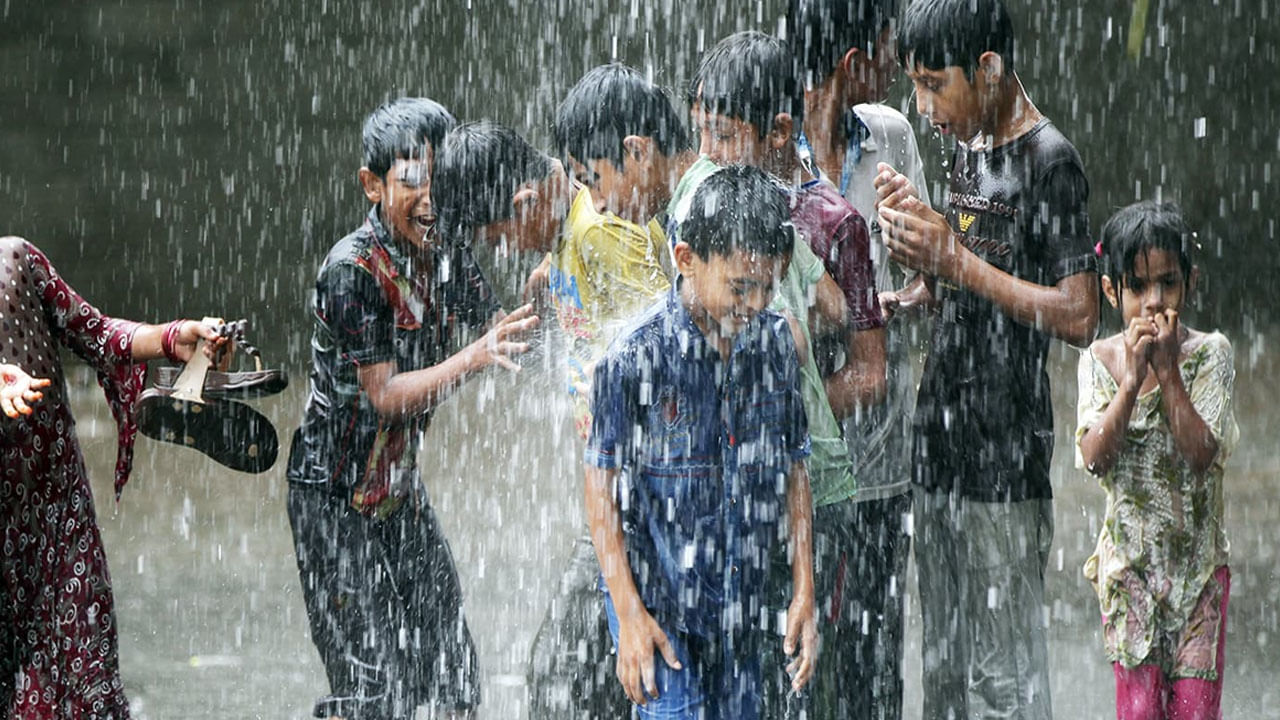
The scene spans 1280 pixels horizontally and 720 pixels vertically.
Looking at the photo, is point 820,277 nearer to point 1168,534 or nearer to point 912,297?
point 912,297

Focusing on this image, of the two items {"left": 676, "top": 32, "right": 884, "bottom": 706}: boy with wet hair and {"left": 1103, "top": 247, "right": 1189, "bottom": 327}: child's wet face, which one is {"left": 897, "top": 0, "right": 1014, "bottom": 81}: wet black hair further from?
{"left": 1103, "top": 247, "right": 1189, "bottom": 327}: child's wet face

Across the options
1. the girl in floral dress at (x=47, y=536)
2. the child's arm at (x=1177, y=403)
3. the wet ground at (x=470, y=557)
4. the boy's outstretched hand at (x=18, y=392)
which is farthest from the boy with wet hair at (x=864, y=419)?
the boy's outstretched hand at (x=18, y=392)

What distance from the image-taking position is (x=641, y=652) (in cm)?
294

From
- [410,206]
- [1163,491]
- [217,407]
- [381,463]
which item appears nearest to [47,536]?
[217,407]

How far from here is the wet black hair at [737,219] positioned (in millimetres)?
2936

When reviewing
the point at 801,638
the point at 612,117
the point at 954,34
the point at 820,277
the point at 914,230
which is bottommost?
the point at 801,638

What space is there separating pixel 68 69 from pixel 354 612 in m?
5.46

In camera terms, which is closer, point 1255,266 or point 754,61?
point 754,61

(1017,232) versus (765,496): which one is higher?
(1017,232)

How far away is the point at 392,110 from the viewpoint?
3.86 metres

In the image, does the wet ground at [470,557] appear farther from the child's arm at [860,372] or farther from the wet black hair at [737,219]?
the wet black hair at [737,219]

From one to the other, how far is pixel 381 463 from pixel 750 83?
1.23m

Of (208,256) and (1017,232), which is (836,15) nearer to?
(1017,232)

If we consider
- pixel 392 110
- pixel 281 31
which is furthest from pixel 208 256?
pixel 392 110
